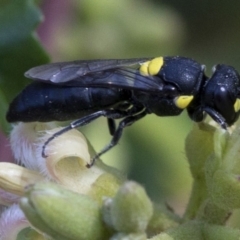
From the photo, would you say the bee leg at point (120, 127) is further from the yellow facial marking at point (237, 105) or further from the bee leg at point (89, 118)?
the yellow facial marking at point (237, 105)

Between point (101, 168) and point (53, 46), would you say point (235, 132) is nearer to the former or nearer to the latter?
point (101, 168)

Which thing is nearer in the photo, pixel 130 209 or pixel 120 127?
A: pixel 130 209

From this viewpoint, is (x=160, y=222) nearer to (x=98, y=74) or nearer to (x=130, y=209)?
(x=130, y=209)

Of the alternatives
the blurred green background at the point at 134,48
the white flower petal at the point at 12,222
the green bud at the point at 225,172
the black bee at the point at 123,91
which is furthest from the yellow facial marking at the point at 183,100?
the blurred green background at the point at 134,48

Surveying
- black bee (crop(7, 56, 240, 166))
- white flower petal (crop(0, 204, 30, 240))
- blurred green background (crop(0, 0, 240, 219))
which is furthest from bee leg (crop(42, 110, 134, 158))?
blurred green background (crop(0, 0, 240, 219))

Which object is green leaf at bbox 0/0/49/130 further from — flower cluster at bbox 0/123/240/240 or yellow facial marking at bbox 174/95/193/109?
yellow facial marking at bbox 174/95/193/109

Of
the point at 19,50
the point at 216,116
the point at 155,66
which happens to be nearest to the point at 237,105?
the point at 216,116
